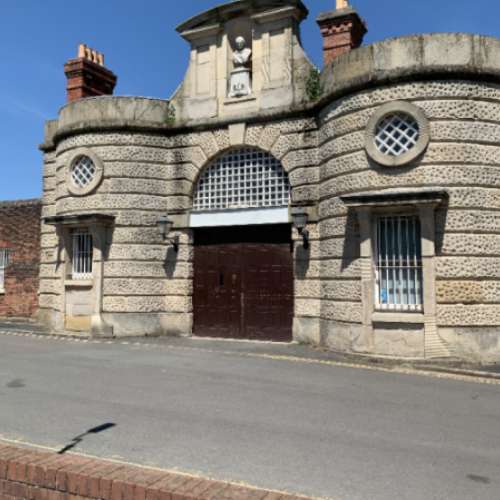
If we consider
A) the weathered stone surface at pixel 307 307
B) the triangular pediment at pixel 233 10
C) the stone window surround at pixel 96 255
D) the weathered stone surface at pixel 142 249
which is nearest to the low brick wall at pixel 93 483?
the weathered stone surface at pixel 307 307

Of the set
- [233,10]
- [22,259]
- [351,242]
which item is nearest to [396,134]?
[351,242]

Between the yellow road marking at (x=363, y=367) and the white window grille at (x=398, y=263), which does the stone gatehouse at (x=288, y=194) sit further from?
the yellow road marking at (x=363, y=367)

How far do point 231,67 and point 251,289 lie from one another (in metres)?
6.41

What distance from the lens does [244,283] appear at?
14508mm

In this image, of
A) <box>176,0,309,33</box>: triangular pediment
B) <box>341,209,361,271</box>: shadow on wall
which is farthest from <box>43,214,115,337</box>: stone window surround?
<box>341,209,361,271</box>: shadow on wall

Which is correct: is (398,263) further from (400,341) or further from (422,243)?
(400,341)

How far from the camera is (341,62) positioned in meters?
12.5

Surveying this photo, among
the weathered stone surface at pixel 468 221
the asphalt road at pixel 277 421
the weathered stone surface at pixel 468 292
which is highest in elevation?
the weathered stone surface at pixel 468 221

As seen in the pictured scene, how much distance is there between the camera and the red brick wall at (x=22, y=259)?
64.1 feet

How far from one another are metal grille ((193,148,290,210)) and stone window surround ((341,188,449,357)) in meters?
3.04

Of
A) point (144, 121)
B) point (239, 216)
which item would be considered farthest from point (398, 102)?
point (144, 121)

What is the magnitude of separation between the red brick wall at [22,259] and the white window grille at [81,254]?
4.39 meters

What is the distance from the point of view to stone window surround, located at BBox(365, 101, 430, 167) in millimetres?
11188

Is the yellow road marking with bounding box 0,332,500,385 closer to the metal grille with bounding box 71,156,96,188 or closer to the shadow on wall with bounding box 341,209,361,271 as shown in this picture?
the shadow on wall with bounding box 341,209,361,271
